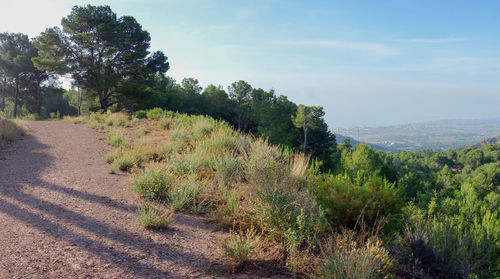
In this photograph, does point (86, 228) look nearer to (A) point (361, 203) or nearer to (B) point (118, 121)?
(A) point (361, 203)

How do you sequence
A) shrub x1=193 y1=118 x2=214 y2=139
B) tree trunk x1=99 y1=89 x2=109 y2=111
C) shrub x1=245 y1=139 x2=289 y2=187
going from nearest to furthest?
shrub x1=245 y1=139 x2=289 y2=187 < shrub x1=193 y1=118 x2=214 y2=139 < tree trunk x1=99 y1=89 x2=109 y2=111

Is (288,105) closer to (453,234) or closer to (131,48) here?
(131,48)

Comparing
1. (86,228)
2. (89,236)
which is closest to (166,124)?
(86,228)

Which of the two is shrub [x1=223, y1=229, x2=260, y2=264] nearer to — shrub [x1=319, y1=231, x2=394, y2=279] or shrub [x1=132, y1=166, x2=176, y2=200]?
shrub [x1=319, y1=231, x2=394, y2=279]

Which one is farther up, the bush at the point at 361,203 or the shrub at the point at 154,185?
the bush at the point at 361,203

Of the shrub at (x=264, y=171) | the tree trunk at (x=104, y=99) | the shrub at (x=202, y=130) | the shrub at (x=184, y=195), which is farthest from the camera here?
the tree trunk at (x=104, y=99)

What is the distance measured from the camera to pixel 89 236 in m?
3.24

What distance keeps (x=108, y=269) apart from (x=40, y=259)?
649 mm

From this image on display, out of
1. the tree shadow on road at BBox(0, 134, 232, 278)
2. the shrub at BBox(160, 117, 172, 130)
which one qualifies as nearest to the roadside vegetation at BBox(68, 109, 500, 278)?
the tree shadow on road at BBox(0, 134, 232, 278)

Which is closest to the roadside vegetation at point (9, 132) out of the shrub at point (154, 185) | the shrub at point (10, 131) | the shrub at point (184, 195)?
the shrub at point (10, 131)

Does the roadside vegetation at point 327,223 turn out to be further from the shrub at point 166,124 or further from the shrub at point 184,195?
the shrub at point 166,124

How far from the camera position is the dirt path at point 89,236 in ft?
8.69

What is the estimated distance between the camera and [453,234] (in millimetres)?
3182

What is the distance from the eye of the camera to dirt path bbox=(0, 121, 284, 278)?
2.65 metres
